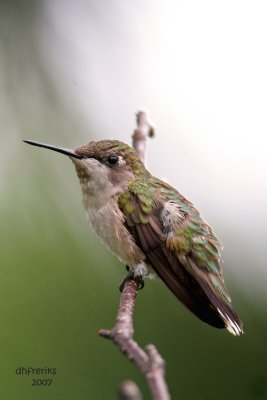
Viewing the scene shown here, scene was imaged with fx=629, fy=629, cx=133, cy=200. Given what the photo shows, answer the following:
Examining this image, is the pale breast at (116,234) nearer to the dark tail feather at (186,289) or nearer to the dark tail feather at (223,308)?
the dark tail feather at (186,289)

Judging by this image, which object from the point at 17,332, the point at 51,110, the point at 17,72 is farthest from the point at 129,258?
the point at 17,72

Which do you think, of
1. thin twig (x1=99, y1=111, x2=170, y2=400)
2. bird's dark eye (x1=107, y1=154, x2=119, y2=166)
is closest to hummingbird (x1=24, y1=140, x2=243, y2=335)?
bird's dark eye (x1=107, y1=154, x2=119, y2=166)

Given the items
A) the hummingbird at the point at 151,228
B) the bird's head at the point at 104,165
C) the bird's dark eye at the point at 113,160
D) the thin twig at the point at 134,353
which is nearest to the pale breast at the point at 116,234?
the hummingbird at the point at 151,228

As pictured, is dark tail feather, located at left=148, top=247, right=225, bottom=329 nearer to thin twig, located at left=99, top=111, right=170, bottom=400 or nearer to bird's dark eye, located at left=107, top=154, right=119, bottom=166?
thin twig, located at left=99, top=111, right=170, bottom=400

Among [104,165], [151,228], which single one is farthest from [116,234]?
[104,165]

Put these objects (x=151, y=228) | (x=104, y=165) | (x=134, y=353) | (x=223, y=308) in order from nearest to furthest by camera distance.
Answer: (x=134, y=353) → (x=223, y=308) → (x=151, y=228) → (x=104, y=165)

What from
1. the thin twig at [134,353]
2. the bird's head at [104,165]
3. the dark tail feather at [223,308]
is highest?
the bird's head at [104,165]

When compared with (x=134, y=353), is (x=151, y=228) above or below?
above

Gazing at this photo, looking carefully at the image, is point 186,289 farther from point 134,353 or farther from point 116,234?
point 134,353

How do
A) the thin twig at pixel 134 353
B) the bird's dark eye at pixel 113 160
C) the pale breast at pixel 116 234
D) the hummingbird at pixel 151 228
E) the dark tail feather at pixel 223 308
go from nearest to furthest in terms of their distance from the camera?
1. the thin twig at pixel 134 353
2. the dark tail feather at pixel 223 308
3. the hummingbird at pixel 151 228
4. the pale breast at pixel 116 234
5. the bird's dark eye at pixel 113 160
